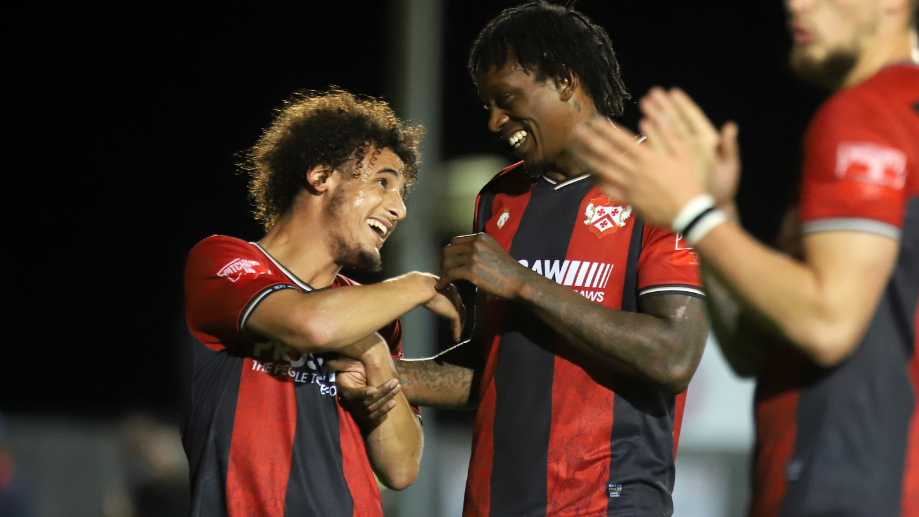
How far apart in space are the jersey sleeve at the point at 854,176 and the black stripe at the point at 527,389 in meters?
1.44

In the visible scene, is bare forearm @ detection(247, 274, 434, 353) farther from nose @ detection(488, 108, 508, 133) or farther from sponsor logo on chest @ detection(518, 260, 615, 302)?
nose @ detection(488, 108, 508, 133)

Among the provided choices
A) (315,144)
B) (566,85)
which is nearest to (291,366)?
(315,144)

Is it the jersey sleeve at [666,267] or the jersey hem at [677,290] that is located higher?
the jersey sleeve at [666,267]

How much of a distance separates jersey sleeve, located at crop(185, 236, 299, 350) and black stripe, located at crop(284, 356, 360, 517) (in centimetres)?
31

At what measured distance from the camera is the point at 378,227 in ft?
12.0

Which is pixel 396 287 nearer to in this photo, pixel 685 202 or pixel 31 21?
pixel 685 202

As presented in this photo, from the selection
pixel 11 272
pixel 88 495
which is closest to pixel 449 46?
pixel 11 272

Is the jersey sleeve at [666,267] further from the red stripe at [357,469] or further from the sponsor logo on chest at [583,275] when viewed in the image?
the red stripe at [357,469]

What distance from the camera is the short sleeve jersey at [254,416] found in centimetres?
322

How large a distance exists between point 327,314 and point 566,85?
127cm

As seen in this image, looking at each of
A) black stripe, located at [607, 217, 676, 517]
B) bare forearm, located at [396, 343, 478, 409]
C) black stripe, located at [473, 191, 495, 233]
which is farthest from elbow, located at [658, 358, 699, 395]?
black stripe, located at [473, 191, 495, 233]

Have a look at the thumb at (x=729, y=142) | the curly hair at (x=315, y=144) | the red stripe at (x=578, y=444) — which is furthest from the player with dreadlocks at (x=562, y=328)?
the thumb at (x=729, y=142)

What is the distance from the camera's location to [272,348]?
3350 mm

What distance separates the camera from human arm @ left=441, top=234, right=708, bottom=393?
120 inches
